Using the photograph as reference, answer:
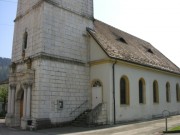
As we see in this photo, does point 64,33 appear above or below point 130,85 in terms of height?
above

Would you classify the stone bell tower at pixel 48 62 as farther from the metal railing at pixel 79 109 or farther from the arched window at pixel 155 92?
the arched window at pixel 155 92

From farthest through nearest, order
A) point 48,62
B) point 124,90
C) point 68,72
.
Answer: point 124,90
point 68,72
point 48,62

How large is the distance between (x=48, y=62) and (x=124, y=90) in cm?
765

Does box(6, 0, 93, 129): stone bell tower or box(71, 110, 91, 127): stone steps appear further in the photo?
box(71, 110, 91, 127): stone steps

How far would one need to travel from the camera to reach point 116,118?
19.5 meters

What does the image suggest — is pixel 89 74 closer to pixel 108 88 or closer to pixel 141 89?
pixel 108 88

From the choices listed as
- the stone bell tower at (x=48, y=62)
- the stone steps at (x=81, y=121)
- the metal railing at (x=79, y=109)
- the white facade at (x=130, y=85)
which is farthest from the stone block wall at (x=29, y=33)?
the stone steps at (x=81, y=121)

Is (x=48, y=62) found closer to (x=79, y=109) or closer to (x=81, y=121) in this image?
(x=79, y=109)

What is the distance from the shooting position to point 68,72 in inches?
766

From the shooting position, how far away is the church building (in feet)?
58.0

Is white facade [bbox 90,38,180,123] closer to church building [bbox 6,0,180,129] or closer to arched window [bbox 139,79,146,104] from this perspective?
church building [bbox 6,0,180,129]

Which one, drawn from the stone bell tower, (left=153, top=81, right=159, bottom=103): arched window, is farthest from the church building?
(left=153, top=81, right=159, bottom=103): arched window

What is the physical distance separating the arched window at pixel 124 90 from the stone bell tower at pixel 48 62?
3148mm

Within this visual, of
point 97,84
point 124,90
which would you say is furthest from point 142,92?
point 97,84
